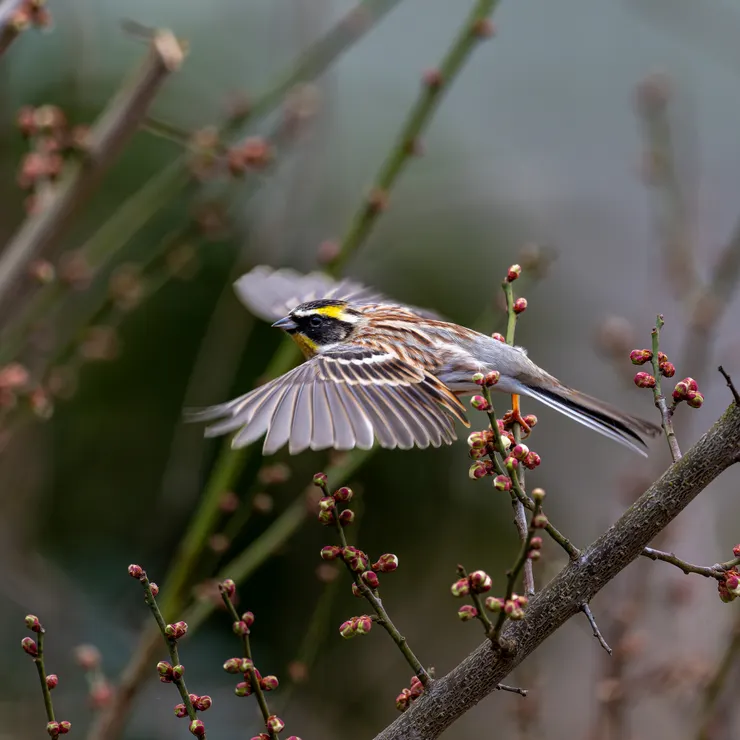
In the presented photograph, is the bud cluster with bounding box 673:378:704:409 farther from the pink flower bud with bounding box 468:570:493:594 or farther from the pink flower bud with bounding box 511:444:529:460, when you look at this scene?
the pink flower bud with bounding box 468:570:493:594

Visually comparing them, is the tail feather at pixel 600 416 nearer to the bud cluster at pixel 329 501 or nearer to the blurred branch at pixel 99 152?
the bud cluster at pixel 329 501

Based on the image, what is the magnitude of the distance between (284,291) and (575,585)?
9.98 feet

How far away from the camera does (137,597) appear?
231 inches

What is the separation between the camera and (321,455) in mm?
5652

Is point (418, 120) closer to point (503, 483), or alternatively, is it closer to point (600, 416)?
point (600, 416)

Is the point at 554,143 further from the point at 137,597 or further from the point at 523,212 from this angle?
the point at 137,597

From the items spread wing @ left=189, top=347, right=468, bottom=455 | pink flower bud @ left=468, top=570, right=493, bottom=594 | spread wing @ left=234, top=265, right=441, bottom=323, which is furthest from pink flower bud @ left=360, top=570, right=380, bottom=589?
spread wing @ left=234, top=265, right=441, bottom=323

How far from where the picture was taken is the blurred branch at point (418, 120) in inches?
140

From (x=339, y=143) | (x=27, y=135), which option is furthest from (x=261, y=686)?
(x=339, y=143)

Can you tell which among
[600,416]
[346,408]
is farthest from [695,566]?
[346,408]

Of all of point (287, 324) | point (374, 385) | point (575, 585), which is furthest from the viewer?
point (287, 324)

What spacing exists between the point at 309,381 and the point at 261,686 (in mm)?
1598

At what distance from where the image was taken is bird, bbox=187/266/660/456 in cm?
300

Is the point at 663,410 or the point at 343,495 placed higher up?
the point at 663,410
